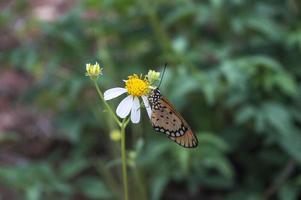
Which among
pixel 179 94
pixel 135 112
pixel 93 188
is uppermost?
pixel 179 94

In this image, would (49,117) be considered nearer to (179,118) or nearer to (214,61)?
(214,61)

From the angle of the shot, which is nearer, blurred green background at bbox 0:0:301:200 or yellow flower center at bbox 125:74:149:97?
yellow flower center at bbox 125:74:149:97

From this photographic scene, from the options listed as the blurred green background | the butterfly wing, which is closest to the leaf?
the blurred green background

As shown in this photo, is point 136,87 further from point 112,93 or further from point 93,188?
point 93,188

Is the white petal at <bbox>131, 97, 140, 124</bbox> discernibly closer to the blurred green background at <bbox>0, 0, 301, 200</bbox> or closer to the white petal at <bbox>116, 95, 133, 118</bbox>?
the white petal at <bbox>116, 95, 133, 118</bbox>

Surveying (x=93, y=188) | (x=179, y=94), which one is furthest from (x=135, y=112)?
(x=93, y=188)

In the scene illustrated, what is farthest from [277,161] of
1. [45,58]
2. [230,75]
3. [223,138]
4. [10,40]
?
[10,40]

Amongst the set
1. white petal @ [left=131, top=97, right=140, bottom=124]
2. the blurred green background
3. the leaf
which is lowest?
white petal @ [left=131, top=97, right=140, bottom=124]
